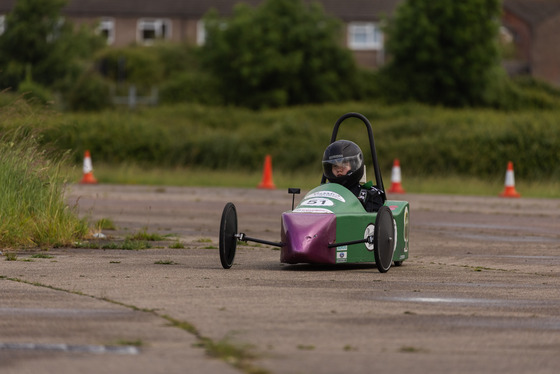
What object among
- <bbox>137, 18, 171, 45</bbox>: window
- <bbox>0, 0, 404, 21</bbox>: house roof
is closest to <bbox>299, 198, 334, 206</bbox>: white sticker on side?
<bbox>0, 0, 404, 21</bbox>: house roof

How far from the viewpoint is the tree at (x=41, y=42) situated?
2048 inches

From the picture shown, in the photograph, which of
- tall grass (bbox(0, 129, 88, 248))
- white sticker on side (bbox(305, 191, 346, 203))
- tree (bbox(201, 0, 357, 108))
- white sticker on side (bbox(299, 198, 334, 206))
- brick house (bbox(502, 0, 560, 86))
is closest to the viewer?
white sticker on side (bbox(299, 198, 334, 206))

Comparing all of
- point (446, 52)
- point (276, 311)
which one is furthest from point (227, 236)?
point (446, 52)

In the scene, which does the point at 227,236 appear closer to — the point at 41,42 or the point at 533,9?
the point at 41,42

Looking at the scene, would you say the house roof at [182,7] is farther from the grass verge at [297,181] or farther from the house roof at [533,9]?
the grass verge at [297,181]

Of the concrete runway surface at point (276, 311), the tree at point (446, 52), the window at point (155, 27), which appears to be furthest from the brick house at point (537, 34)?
the concrete runway surface at point (276, 311)

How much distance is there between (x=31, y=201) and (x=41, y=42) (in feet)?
129

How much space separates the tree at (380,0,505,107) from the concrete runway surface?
151ft

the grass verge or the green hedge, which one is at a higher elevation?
the green hedge

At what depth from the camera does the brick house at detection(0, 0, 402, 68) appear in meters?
78.8

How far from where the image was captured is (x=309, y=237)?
447 inches

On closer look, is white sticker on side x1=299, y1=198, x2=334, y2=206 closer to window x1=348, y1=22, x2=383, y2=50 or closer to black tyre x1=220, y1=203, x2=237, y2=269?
black tyre x1=220, y1=203, x2=237, y2=269

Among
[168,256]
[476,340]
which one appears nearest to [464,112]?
[168,256]

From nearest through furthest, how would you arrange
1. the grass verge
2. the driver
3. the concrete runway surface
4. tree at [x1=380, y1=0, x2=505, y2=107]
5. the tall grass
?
the concrete runway surface
the driver
the tall grass
the grass verge
tree at [x1=380, y1=0, x2=505, y2=107]
